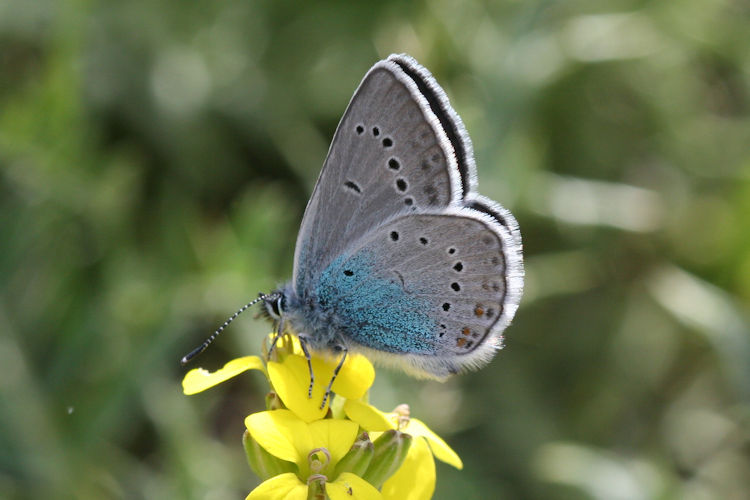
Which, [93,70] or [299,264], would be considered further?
[93,70]

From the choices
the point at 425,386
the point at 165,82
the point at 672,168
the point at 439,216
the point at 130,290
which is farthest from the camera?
the point at 672,168

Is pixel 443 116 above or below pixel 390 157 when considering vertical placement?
above

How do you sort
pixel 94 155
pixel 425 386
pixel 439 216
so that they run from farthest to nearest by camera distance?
pixel 94 155
pixel 425 386
pixel 439 216

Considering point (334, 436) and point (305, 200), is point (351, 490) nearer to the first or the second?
point (334, 436)

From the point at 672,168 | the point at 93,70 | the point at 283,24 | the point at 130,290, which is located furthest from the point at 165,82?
the point at 672,168

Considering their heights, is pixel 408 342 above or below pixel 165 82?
below

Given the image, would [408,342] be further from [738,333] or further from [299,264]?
[738,333]

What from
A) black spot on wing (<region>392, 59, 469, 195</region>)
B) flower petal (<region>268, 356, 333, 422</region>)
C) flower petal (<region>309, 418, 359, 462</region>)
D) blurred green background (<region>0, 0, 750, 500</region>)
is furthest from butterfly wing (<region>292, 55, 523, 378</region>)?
blurred green background (<region>0, 0, 750, 500</region>)

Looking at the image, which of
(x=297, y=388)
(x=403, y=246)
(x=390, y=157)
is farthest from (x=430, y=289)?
(x=297, y=388)
